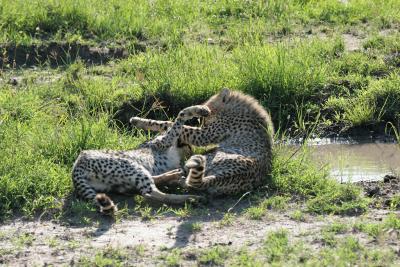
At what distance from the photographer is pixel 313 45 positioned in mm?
9727

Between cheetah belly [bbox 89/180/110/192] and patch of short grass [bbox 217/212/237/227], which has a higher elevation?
patch of short grass [bbox 217/212/237/227]

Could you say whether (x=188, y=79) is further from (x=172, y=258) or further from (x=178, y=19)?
(x=172, y=258)

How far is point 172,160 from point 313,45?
2630mm

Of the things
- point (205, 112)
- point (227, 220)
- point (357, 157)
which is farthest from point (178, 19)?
point (227, 220)

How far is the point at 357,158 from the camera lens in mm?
8359

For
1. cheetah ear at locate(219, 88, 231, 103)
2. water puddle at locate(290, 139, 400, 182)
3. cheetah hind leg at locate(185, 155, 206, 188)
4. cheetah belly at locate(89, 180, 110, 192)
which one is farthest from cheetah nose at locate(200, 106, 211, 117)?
cheetah belly at locate(89, 180, 110, 192)

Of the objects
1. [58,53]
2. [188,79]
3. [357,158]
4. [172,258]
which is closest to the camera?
[172,258]

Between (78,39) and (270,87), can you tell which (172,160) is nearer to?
(270,87)

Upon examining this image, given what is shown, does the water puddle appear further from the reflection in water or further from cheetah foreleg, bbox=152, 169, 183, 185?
cheetah foreleg, bbox=152, 169, 183, 185

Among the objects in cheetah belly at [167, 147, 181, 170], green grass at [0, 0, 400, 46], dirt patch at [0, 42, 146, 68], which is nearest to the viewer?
cheetah belly at [167, 147, 181, 170]

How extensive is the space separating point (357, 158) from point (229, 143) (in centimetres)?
128

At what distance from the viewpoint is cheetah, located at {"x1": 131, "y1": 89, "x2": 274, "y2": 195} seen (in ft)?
22.9

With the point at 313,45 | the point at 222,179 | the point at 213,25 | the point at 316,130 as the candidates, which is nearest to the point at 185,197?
the point at 222,179

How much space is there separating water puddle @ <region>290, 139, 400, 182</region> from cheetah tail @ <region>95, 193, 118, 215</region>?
187cm
